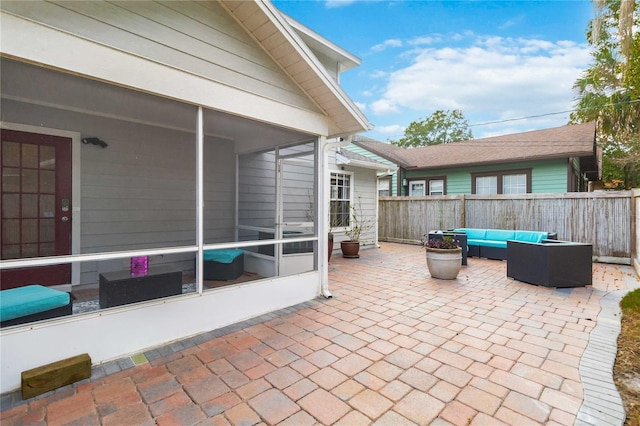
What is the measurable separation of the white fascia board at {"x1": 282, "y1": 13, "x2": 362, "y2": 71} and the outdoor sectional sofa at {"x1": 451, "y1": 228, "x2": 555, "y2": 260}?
5.66 m

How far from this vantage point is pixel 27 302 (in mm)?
2484

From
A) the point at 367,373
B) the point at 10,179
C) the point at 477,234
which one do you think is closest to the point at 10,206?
the point at 10,179

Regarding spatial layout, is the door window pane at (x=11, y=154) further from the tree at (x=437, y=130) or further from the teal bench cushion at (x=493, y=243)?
the tree at (x=437, y=130)

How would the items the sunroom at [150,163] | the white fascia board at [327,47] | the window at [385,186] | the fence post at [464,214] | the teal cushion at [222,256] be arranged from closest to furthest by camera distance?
1. the sunroom at [150,163]
2. the teal cushion at [222,256]
3. the white fascia board at [327,47]
4. the fence post at [464,214]
5. the window at [385,186]

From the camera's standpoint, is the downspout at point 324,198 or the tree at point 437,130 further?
the tree at point 437,130

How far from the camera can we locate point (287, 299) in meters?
4.10

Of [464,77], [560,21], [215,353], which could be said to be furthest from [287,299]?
[464,77]

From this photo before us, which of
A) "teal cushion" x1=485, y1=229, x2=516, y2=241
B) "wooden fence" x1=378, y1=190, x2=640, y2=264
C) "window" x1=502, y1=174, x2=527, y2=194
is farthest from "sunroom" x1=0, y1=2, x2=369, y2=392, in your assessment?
"window" x1=502, y1=174, x2=527, y2=194

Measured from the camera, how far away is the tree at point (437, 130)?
33.1 meters

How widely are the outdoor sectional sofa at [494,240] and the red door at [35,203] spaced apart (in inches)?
341

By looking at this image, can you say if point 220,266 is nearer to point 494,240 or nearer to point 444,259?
point 444,259

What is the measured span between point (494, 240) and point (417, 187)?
19.4 ft

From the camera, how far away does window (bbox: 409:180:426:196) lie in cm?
1350

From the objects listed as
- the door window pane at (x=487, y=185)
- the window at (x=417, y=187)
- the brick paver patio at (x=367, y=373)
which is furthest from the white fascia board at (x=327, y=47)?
the door window pane at (x=487, y=185)
